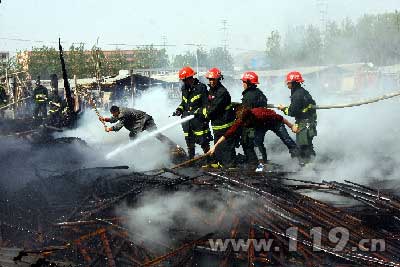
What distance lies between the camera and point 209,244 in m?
4.37

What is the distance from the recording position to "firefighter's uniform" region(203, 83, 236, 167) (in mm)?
7715

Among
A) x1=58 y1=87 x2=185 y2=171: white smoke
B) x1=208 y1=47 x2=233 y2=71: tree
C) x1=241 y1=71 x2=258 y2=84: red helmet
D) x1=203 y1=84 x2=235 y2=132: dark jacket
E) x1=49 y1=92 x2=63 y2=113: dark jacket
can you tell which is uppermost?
x1=208 y1=47 x2=233 y2=71: tree


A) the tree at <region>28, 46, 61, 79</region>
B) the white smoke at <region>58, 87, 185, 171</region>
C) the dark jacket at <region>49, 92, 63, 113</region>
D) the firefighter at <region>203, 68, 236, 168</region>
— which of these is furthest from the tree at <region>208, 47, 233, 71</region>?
the firefighter at <region>203, 68, 236, 168</region>

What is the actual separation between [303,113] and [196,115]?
2.05 metres

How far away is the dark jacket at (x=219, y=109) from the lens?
25.3ft

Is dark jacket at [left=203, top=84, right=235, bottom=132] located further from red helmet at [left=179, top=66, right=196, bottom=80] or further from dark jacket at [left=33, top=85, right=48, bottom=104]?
dark jacket at [left=33, top=85, right=48, bottom=104]

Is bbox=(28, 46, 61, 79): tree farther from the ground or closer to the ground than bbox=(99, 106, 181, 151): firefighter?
farther from the ground

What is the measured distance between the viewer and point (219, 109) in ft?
25.4

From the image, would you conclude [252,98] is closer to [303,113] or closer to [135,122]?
[303,113]

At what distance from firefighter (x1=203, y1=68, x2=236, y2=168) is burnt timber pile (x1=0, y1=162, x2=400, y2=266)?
4.54ft

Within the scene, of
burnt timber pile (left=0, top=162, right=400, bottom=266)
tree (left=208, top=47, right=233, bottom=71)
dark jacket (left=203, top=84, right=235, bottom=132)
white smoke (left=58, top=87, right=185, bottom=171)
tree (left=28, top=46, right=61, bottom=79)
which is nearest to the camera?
burnt timber pile (left=0, top=162, right=400, bottom=266)

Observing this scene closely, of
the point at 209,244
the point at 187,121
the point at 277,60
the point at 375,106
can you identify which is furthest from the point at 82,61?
the point at 209,244

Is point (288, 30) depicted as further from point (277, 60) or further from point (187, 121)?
point (187, 121)

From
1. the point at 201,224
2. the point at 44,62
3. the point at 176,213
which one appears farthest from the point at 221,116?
the point at 44,62
